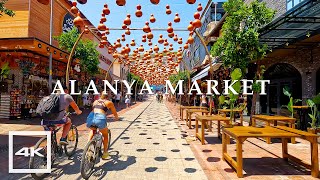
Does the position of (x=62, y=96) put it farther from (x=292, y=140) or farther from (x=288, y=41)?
(x=288, y=41)

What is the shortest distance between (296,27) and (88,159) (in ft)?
29.6

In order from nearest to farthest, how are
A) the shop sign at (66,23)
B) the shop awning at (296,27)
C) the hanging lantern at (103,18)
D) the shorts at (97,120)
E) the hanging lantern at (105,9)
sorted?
the shorts at (97,120) < the shop awning at (296,27) < the hanging lantern at (105,9) < the hanging lantern at (103,18) < the shop sign at (66,23)

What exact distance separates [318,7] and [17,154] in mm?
10623

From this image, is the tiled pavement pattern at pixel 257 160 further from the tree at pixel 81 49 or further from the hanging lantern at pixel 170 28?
the tree at pixel 81 49

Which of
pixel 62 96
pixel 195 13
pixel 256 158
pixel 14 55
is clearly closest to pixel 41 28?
pixel 14 55

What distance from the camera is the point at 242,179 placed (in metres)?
4.79

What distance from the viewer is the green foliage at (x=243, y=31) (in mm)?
9086

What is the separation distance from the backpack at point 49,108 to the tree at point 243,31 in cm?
655

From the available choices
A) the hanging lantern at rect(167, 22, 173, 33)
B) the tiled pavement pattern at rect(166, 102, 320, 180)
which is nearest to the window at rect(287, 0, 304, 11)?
the hanging lantern at rect(167, 22, 173, 33)

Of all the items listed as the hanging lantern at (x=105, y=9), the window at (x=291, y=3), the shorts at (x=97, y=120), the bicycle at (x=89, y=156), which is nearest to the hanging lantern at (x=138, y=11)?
the hanging lantern at (x=105, y=9)

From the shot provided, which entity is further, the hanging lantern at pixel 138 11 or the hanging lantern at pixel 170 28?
the hanging lantern at pixel 170 28

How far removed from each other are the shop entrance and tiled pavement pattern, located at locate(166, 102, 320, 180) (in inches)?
172

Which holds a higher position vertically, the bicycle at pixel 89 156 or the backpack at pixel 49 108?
the backpack at pixel 49 108

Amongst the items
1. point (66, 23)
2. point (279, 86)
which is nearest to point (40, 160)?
point (279, 86)
